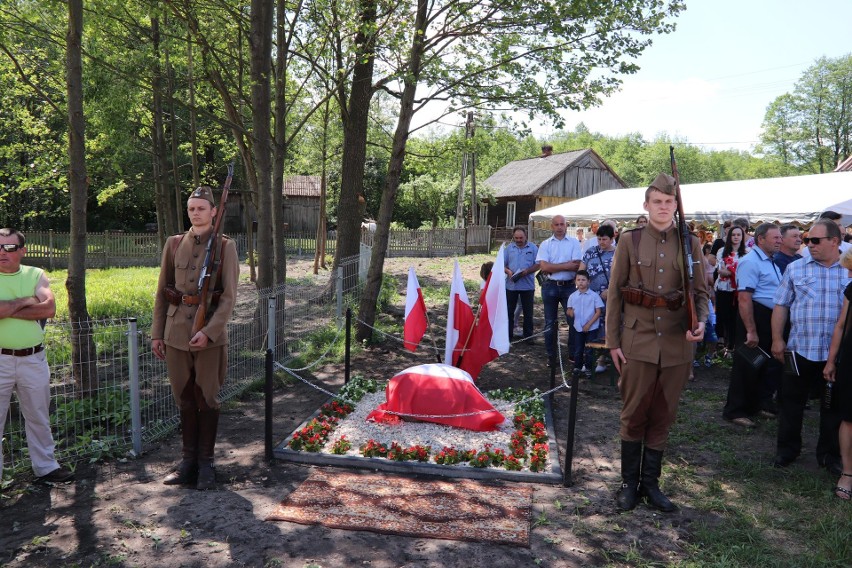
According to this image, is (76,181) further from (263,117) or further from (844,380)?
(844,380)

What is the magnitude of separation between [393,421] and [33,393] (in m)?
3.21

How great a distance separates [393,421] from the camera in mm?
6344

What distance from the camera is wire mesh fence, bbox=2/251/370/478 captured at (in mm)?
5430

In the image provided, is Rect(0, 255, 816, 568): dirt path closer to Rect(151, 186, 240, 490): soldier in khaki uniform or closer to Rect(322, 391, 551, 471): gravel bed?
Rect(151, 186, 240, 490): soldier in khaki uniform

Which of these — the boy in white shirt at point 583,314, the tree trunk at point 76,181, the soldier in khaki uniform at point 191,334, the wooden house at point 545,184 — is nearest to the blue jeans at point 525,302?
the boy in white shirt at point 583,314

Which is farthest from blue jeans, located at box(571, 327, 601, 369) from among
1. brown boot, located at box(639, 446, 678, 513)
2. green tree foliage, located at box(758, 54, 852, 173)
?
green tree foliage, located at box(758, 54, 852, 173)

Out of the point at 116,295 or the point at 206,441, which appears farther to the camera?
the point at 116,295

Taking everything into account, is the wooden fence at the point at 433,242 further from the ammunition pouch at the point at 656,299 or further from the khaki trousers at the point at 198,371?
the ammunition pouch at the point at 656,299

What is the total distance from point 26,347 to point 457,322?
4.53 m

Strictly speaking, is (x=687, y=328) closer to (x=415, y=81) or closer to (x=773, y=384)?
(x=773, y=384)

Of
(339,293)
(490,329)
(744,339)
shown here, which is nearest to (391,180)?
(339,293)

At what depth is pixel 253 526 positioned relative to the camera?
415 cm

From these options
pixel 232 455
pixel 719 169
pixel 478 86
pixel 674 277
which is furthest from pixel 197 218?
pixel 719 169

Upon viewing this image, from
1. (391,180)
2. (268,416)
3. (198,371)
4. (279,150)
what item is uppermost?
(279,150)
